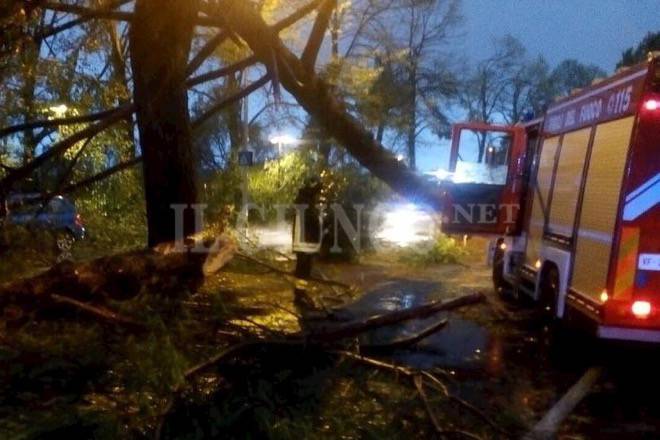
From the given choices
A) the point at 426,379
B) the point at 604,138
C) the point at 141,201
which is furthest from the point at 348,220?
the point at 426,379

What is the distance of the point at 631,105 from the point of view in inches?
303

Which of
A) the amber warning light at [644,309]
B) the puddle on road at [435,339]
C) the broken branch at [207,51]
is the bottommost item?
the puddle on road at [435,339]

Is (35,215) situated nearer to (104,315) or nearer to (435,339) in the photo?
(104,315)

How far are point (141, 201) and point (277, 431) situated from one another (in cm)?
1300

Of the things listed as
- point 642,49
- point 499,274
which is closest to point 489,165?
point 499,274

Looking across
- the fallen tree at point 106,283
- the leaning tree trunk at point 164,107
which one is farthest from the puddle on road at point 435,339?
the leaning tree trunk at point 164,107

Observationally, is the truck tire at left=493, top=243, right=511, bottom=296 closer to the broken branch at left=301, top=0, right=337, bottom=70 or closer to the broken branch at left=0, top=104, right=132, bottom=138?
the broken branch at left=301, top=0, right=337, bottom=70

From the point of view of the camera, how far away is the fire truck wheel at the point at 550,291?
941cm

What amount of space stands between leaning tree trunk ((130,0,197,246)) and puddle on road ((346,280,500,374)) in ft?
8.68

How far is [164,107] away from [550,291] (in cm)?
503

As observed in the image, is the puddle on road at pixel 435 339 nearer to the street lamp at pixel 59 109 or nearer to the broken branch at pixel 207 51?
the broken branch at pixel 207 51

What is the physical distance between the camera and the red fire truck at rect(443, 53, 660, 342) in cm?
754

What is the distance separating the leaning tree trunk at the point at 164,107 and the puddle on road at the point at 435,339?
2647 mm

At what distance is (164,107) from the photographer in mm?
10867
